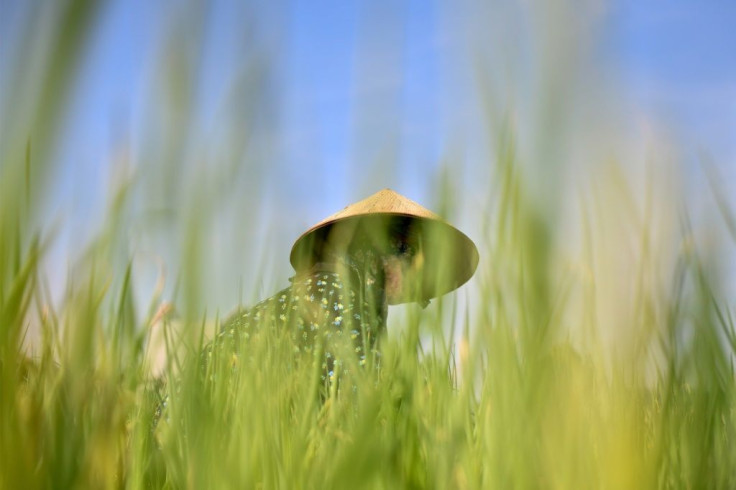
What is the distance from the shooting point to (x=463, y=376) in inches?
28.6

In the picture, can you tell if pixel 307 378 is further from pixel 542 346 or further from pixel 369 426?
pixel 542 346

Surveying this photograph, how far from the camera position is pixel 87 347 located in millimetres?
489

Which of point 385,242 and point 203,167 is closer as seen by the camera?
point 203,167

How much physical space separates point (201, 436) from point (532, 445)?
0.82ft

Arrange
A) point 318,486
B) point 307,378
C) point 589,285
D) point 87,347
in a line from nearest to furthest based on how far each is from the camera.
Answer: point 589,285 → point 87,347 → point 318,486 → point 307,378

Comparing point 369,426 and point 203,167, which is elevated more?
point 203,167

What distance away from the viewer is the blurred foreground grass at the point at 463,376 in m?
0.40

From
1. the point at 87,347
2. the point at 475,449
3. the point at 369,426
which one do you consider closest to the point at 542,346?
the point at 369,426

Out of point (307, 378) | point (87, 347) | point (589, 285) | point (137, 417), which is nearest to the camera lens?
point (589, 285)

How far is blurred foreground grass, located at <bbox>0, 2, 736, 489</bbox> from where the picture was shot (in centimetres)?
40

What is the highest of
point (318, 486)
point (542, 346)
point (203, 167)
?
point (203, 167)

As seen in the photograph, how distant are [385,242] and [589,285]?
0.23 metres

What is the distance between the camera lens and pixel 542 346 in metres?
0.43

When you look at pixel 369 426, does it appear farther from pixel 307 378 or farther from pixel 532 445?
pixel 307 378
